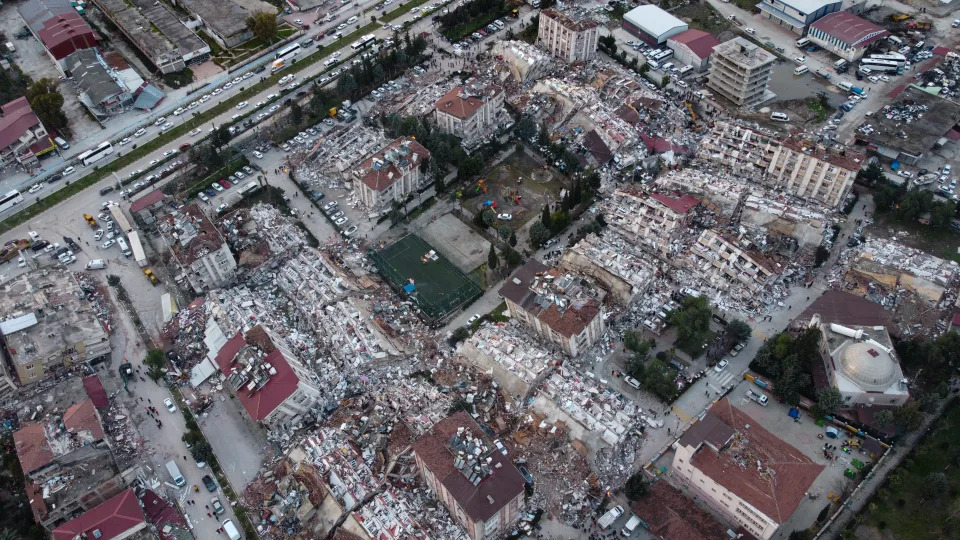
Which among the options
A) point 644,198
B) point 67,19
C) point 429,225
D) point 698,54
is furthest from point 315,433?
point 67,19

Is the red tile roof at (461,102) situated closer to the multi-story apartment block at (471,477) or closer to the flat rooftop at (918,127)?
the multi-story apartment block at (471,477)

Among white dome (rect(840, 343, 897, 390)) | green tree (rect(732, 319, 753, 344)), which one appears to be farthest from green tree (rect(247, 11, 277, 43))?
white dome (rect(840, 343, 897, 390))

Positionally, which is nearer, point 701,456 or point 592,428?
point 701,456

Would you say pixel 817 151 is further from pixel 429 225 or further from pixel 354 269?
pixel 354 269

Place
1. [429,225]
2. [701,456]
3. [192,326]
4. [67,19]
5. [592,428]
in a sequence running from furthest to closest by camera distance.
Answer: [67,19]
[429,225]
[192,326]
[592,428]
[701,456]

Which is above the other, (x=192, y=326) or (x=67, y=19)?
(x=67, y=19)

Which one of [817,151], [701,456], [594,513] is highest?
[817,151]

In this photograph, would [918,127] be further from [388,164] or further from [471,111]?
[388,164]

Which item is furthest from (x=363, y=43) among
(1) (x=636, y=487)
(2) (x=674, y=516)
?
(2) (x=674, y=516)
